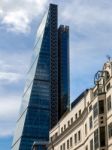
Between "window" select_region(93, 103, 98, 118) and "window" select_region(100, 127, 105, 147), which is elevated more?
"window" select_region(93, 103, 98, 118)

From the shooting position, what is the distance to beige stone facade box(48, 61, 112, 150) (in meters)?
72.0

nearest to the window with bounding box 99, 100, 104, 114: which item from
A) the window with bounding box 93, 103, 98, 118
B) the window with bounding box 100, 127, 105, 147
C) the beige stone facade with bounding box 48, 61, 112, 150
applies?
the beige stone facade with bounding box 48, 61, 112, 150

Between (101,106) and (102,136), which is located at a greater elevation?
(101,106)

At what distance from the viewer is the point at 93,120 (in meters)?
76.7

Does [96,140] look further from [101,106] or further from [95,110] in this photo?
[101,106]

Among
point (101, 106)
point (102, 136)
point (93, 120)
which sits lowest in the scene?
point (102, 136)

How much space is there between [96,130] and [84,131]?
11.1 m

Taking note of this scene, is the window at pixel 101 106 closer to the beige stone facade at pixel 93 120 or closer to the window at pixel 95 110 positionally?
the beige stone facade at pixel 93 120

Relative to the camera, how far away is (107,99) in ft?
238

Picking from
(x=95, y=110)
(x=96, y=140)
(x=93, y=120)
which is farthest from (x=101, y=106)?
(x=96, y=140)

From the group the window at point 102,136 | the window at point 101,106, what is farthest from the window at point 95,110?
the window at point 102,136

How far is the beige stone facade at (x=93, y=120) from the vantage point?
72.0 meters

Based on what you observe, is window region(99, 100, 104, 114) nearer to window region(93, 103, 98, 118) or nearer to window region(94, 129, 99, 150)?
window region(93, 103, 98, 118)

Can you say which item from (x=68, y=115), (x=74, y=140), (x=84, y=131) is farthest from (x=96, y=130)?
(x=68, y=115)
